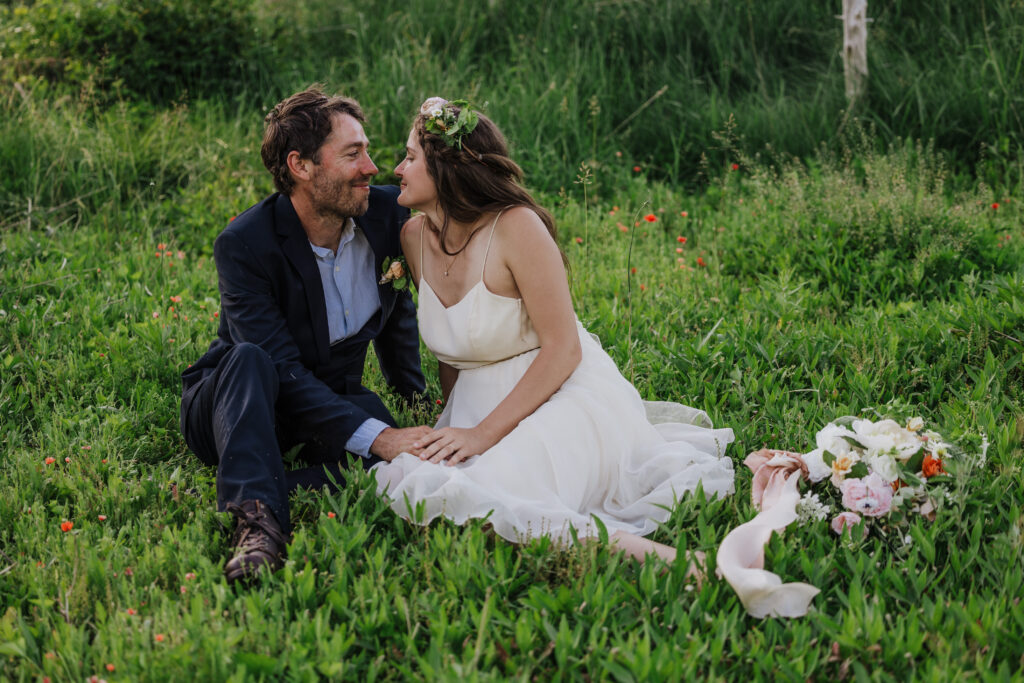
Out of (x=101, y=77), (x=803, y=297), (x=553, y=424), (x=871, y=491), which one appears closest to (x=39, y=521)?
(x=553, y=424)

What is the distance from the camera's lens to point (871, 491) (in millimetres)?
3178

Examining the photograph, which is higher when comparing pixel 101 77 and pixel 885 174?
pixel 101 77

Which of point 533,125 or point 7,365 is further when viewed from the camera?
point 533,125

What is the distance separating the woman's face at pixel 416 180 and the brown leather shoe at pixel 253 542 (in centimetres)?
135

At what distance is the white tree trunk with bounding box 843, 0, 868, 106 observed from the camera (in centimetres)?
718

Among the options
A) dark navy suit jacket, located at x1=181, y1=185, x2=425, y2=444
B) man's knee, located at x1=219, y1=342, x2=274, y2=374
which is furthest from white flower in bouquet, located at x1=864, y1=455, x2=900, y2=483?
man's knee, located at x1=219, y1=342, x2=274, y2=374

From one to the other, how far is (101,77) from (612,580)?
676 cm

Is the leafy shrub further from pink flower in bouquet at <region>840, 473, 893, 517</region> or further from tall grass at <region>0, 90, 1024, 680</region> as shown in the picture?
pink flower in bouquet at <region>840, 473, 893, 517</region>

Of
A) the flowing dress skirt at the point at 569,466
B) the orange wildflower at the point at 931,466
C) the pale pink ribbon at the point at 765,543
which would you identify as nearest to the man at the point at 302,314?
the flowing dress skirt at the point at 569,466

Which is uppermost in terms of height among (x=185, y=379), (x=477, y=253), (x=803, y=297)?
(x=477, y=253)

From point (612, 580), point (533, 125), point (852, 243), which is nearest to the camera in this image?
point (612, 580)

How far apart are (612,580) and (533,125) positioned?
198 inches

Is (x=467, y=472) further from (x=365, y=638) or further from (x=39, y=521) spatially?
(x=39, y=521)

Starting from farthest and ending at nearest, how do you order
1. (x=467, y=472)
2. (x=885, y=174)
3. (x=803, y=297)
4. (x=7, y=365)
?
(x=885, y=174)
(x=803, y=297)
(x=7, y=365)
(x=467, y=472)
